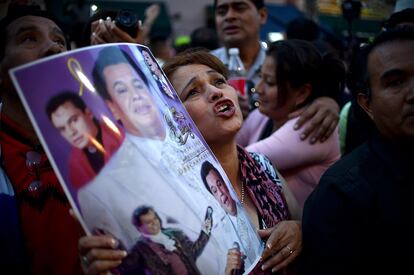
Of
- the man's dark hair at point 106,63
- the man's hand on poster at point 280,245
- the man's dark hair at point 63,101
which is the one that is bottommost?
the man's hand on poster at point 280,245

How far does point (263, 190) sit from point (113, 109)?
0.92 metres

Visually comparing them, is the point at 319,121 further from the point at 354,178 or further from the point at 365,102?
the point at 354,178

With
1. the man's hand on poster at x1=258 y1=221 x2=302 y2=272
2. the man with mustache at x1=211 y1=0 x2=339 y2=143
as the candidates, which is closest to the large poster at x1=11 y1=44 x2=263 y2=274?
the man's hand on poster at x1=258 y1=221 x2=302 y2=272

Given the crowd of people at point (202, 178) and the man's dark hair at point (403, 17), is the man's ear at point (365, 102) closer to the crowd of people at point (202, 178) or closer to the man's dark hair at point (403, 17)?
the crowd of people at point (202, 178)

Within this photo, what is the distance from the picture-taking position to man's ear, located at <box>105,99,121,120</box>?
43.7 inches

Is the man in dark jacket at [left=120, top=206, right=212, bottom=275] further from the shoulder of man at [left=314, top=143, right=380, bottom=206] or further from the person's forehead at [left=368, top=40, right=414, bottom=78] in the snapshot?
the person's forehead at [left=368, top=40, right=414, bottom=78]

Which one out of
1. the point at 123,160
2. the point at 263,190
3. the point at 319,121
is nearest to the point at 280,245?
the point at 263,190

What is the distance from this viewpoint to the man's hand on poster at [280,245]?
1.51m

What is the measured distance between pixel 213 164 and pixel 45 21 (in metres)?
0.87

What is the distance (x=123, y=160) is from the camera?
3.59 ft

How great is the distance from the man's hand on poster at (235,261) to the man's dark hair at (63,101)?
56 centimetres

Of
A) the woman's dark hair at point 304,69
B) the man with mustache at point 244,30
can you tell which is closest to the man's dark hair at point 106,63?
the woman's dark hair at point 304,69

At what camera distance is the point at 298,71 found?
2605 millimetres

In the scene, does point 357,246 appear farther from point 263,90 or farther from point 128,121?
point 263,90
